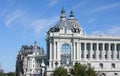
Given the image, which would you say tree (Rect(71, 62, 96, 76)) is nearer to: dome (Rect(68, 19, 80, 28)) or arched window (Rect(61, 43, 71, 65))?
arched window (Rect(61, 43, 71, 65))

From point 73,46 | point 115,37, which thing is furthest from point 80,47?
point 115,37

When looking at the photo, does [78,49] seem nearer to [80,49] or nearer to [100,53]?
[80,49]

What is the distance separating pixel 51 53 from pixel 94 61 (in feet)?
53.5

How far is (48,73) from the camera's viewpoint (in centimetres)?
15112

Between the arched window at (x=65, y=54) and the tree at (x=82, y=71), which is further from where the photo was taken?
the arched window at (x=65, y=54)

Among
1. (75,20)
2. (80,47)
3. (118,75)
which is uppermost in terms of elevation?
(75,20)

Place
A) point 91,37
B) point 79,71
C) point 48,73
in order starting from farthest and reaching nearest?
1. point 91,37
2. point 48,73
3. point 79,71

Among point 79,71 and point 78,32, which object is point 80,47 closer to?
point 78,32

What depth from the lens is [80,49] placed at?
520 feet

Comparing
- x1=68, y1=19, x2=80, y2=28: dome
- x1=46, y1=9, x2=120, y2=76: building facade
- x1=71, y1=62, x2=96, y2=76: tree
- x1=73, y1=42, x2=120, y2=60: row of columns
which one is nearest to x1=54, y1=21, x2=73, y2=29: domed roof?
x1=46, y1=9, x2=120, y2=76: building facade

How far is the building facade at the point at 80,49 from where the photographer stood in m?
155

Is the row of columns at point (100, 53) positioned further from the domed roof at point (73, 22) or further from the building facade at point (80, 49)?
the domed roof at point (73, 22)

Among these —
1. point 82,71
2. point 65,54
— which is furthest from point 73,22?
point 82,71

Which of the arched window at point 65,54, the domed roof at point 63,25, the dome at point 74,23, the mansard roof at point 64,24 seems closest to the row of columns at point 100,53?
the arched window at point 65,54
